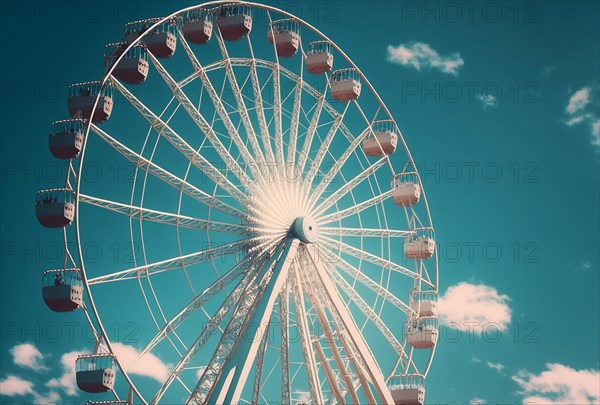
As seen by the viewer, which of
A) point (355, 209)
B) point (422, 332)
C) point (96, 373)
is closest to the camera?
point (96, 373)

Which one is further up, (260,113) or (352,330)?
(260,113)

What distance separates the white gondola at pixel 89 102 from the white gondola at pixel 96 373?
7.87m

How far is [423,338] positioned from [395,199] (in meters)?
5.88

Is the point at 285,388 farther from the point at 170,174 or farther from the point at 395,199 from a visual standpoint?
the point at 395,199

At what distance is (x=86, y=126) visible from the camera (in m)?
37.9

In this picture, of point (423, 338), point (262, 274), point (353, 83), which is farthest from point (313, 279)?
point (353, 83)

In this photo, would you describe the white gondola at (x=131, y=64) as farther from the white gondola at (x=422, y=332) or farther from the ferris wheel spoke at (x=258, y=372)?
the white gondola at (x=422, y=332)

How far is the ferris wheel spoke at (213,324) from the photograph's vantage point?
36747mm

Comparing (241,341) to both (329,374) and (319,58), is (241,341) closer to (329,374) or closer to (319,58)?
(329,374)

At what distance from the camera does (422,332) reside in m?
44.7

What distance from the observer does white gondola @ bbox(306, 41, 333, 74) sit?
45.8 meters

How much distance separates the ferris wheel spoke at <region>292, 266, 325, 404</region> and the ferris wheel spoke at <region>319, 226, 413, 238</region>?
265 centimetres

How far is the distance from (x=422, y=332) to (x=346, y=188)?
20.6ft

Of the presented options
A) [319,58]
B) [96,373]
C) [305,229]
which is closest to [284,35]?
[319,58]
